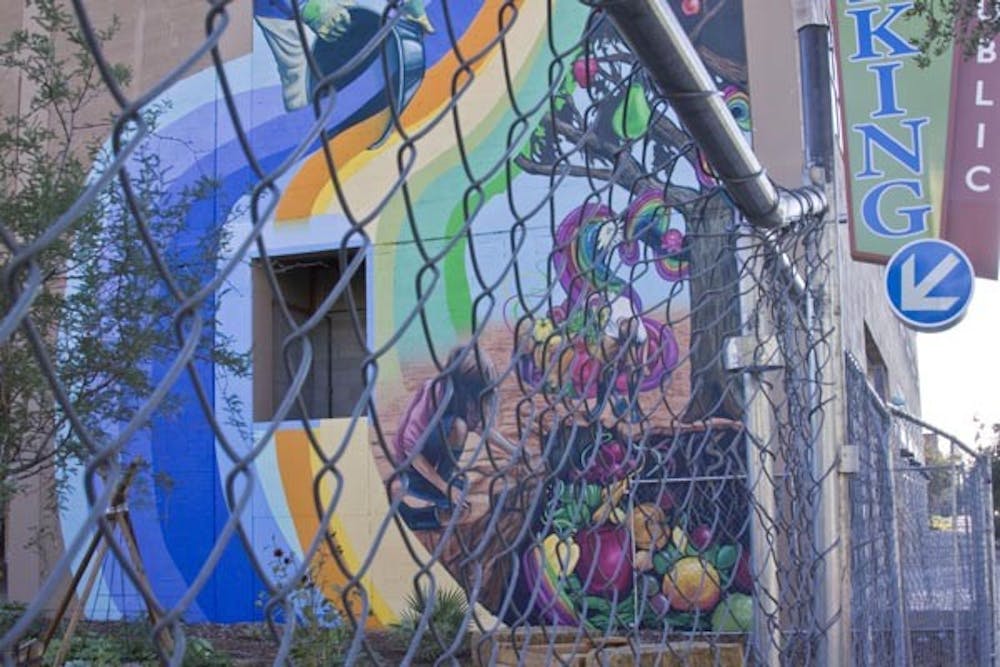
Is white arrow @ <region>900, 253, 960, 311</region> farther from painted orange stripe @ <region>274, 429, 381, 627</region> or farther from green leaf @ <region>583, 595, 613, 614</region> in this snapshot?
painted orange stripe @ <region>274, 429, 381, 627</region>

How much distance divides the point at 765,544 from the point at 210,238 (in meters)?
7.47

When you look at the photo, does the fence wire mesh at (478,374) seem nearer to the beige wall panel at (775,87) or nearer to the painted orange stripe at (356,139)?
the painted orange stripe at (356,139)

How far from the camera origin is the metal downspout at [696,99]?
2.05 m

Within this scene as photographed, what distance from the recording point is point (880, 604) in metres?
5.69

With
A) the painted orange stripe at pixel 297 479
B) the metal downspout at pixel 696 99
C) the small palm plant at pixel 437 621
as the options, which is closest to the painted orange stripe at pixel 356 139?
the painted orange stripe at pixel 297 479

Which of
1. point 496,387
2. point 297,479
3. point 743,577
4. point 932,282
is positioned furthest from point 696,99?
point 297,479

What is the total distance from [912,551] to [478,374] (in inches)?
118

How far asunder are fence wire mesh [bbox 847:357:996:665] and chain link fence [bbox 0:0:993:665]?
0.04m

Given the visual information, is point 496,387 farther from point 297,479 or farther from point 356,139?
point 356,139

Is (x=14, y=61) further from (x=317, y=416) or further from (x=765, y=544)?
(x=765, y=544)

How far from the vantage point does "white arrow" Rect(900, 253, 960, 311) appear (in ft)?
24.4

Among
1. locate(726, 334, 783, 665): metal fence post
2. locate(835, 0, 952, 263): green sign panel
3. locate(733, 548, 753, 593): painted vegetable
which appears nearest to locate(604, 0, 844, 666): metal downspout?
locate(726, 334, 783, 665): metal fence post

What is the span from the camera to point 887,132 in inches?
363

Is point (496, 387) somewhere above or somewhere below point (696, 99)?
below
